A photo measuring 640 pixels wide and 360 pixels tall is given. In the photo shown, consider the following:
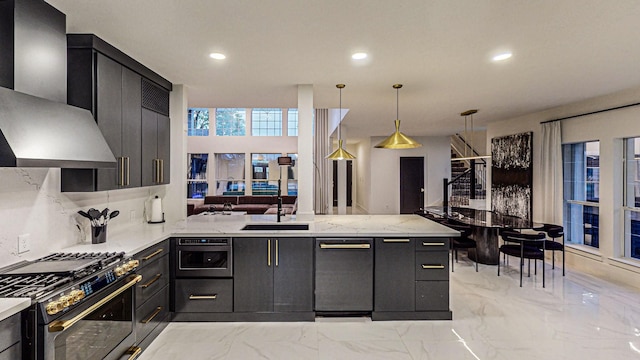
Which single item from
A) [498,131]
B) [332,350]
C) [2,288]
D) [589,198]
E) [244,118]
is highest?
[244,118]

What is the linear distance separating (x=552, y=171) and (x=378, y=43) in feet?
14.3

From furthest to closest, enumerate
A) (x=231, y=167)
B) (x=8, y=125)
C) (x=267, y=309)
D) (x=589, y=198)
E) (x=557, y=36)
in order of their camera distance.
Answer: (x=231, y=167) → (x=589, y=198) → (x=267, y=309) → (x=557, y=36) → (x=8, y=125)

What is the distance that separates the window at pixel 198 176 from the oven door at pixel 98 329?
8963 mm

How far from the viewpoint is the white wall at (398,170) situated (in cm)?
970

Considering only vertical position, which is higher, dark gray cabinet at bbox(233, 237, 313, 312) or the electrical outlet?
the electrical outlet

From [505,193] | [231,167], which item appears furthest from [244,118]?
[505,193]

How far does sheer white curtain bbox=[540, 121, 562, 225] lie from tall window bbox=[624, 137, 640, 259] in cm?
88

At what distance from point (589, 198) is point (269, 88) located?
4979mm

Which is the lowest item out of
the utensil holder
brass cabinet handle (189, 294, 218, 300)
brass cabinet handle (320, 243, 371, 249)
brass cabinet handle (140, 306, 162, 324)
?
brass cabinet handle (140, 306, 162, 324)

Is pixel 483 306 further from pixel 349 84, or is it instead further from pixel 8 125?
pixel 8 125

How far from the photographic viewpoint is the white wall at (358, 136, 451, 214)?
970 centimetres

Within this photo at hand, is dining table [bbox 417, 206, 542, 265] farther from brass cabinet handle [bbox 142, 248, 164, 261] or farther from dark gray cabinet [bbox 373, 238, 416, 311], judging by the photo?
brass cabinet handle [bbox 142, 248, 164, 261]

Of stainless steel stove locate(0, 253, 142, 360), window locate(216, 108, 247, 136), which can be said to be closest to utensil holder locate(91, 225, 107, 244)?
stainless steel stove locate(0, 253, 142, 360)

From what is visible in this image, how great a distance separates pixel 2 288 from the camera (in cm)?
168
